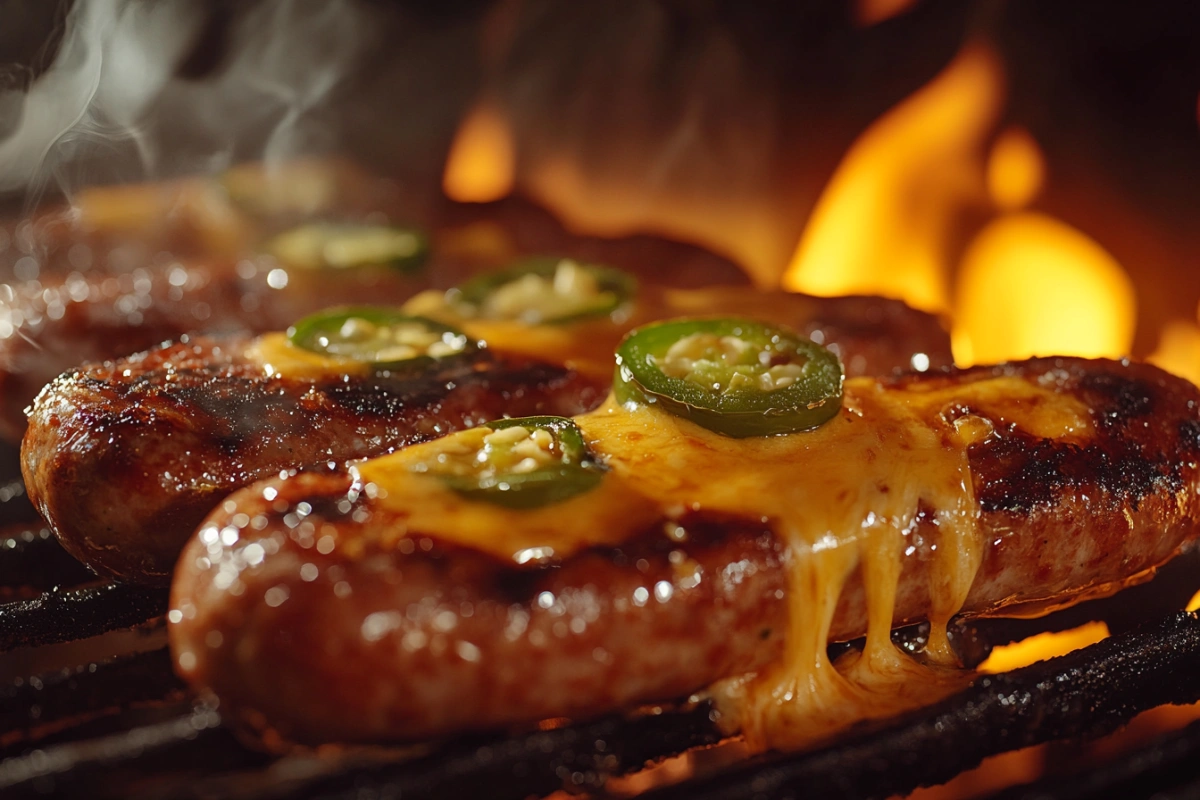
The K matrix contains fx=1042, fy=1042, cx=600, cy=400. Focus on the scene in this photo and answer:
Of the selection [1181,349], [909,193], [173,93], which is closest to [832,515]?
[1181,349]

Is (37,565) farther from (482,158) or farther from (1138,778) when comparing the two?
(482,158)

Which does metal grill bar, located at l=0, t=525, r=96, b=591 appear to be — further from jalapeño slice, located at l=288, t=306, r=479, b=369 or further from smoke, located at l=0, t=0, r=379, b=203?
smoke, located at l=0, t=0, r=379, b=203

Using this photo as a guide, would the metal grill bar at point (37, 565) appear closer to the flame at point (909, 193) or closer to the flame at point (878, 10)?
the flame at point (909, 193)

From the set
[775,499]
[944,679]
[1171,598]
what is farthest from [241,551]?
[1171,598]

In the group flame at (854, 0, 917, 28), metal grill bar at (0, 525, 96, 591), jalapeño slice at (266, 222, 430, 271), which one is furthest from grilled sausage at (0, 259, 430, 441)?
flame at (854, 0, 917, 28)

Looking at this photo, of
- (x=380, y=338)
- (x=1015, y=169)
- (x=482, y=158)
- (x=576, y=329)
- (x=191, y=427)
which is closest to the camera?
(x=191, y=427)

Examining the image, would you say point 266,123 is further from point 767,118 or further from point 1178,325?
point 1178,325
